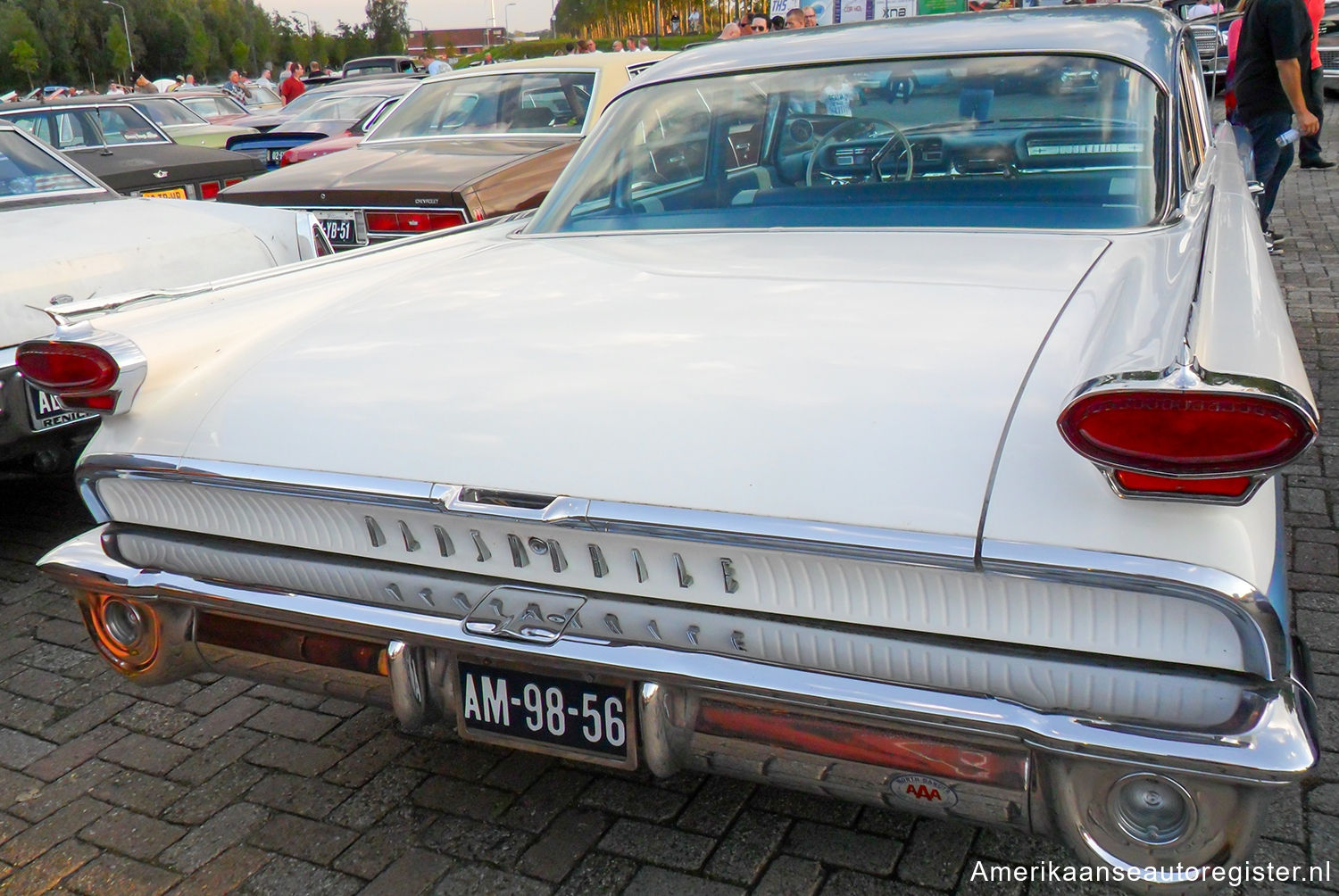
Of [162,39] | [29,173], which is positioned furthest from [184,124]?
[162,39]

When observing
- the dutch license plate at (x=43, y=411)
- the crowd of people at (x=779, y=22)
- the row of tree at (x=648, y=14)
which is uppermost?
the row of tree at (x=648, y=14)

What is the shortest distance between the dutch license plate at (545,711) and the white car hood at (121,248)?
6.89 feet

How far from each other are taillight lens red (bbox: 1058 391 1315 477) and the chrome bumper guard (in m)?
0.30

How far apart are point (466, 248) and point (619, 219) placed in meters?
0.42

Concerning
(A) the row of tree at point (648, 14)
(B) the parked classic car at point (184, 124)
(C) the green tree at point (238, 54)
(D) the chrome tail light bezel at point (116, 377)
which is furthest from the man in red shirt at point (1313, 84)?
(C) the green tree at point (238, 54)

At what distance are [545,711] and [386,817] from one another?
75 centimetres

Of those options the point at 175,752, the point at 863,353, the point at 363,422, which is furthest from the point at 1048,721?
the point at 175,752

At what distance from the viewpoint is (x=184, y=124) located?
42.6 ft

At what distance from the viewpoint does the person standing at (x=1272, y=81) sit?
658cm

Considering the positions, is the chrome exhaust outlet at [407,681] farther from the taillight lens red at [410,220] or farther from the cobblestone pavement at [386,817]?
the taillight lens red at [410,220]

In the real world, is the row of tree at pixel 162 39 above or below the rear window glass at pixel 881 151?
above

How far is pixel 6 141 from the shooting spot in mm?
5199

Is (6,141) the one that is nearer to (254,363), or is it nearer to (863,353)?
(254,363)

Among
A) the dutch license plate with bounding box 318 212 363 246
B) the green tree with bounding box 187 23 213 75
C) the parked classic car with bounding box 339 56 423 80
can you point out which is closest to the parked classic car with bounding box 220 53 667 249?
the dutch license plate with bounding box 318 212 363 246
